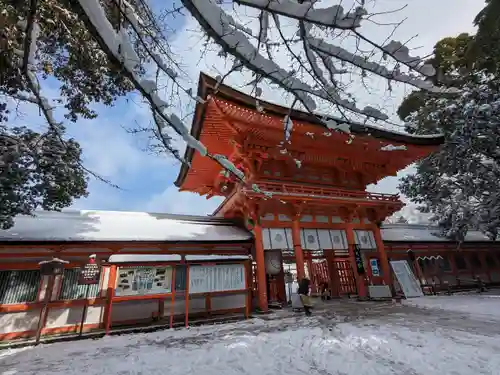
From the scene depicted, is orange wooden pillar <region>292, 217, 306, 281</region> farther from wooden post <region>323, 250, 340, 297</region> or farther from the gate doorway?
the gate doorway

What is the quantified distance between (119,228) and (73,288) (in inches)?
86.2

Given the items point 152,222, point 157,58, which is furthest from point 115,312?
point 157,58

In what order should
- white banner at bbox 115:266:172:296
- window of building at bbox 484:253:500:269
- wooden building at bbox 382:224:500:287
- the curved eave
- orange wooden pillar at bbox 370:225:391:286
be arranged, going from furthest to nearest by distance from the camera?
window of building at bbox 484:253:500:269, wooden building at bbox 382:224:500:287, orange wooden pillar at bbox 370:225:391:286, the curved eave, white banner at bbox 115:266:172:296

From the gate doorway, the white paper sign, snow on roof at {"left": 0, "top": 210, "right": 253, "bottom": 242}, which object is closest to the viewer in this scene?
snow on roof at {"left": 0, "top": 210, "right": 253, "bottom": 242}

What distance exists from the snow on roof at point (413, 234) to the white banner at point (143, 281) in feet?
35.7

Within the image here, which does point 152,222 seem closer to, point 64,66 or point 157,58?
point 64,66

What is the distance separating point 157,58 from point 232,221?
955cm

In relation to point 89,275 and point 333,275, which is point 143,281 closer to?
point 89,275

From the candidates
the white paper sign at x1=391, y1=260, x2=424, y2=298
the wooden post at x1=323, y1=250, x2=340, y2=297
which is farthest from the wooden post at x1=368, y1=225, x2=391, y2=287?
the wooden post at x1=323, y1=250, x2=340, y2=297

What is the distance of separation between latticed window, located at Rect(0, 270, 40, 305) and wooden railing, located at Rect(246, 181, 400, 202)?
22.1 ft

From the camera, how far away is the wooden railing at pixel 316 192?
9.70 metres

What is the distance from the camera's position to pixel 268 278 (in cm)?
1118

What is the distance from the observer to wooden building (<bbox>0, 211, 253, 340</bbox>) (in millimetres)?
6641

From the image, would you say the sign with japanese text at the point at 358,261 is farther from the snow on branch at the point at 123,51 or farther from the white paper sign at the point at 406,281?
the snow on branch at the point at 123,51
